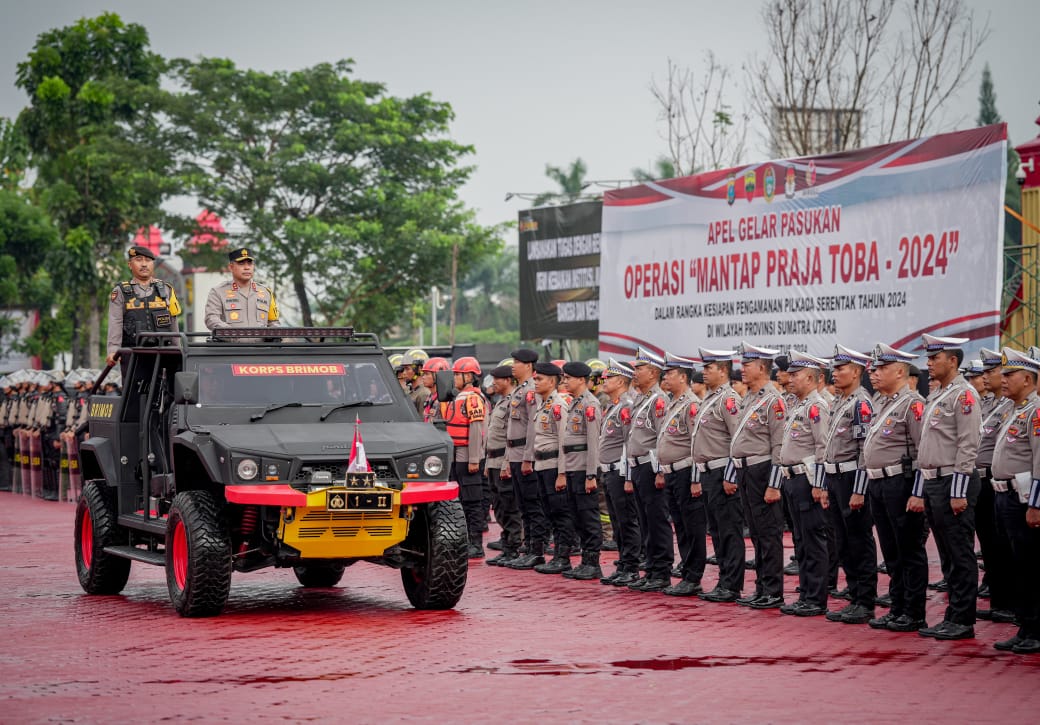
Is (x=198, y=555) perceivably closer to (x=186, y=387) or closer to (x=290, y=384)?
(x=186, y=387)

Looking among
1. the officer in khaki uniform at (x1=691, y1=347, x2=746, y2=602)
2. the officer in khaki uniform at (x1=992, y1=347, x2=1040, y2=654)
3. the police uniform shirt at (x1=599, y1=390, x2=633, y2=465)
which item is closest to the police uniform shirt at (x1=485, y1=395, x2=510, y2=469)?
the police uniform shirt at (x1=599, y1=390, x2=633, y2=465)

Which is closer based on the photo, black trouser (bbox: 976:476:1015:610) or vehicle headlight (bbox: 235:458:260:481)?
vehicle headlight (bbox: 235:458:260:481)

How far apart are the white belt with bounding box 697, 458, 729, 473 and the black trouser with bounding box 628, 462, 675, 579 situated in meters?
0.78

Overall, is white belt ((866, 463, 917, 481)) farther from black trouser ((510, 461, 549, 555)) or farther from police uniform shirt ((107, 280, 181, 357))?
police uniform shirt ((107, 280, 181, 357))

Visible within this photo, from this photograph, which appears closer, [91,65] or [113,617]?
[113,617]

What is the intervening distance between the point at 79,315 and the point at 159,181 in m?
8.43

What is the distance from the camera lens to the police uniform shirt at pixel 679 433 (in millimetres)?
12961

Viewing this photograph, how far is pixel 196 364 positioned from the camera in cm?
1175

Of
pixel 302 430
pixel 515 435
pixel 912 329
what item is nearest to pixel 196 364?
pixel 302 430

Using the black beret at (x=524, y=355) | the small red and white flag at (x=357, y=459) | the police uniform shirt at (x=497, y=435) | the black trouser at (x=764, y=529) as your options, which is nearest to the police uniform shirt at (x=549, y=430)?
the black beret at (x=524, y=355)

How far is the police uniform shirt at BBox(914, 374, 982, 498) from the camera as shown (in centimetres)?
1006

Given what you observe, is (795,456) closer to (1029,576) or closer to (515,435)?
(1029,576)

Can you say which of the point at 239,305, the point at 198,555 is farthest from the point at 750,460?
the point at 239,305

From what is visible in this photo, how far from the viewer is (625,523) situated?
13984 mm
